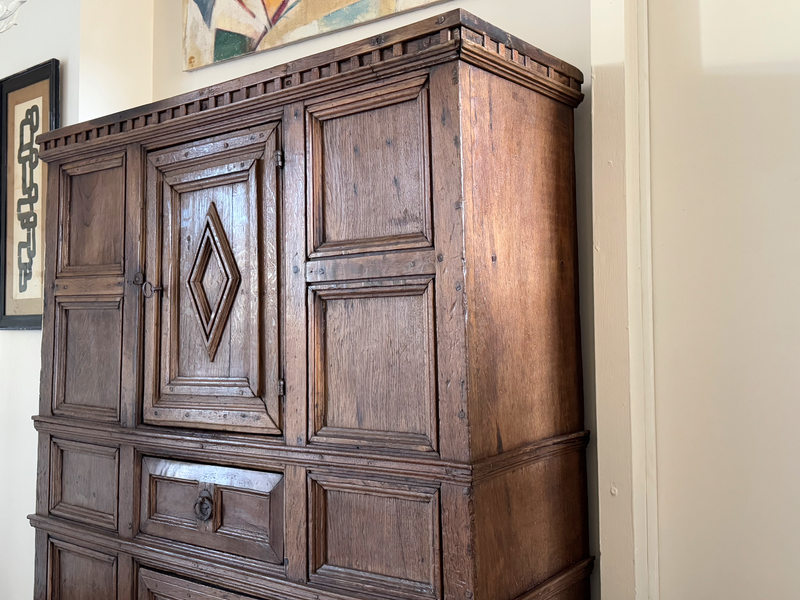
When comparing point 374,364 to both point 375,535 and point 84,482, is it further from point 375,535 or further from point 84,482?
point 84,482

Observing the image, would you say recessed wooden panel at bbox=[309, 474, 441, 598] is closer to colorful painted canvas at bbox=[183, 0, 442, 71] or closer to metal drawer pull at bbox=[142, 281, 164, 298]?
metal drawer pull at bbox=[142, 281, 164, 298]

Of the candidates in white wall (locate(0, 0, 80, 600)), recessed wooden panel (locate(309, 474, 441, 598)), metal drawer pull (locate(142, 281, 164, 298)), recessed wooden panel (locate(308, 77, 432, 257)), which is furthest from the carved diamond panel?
white wall (locate(0, 0, 80, 600))

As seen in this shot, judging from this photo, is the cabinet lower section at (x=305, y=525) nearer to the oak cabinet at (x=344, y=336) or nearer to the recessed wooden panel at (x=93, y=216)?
the oak cabinet at (x=344, y=336)

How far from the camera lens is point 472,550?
5.44 ft

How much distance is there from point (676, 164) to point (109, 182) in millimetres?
1920

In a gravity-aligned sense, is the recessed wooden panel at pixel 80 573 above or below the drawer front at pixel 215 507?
below

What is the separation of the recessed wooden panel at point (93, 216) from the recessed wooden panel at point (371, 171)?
0.93m

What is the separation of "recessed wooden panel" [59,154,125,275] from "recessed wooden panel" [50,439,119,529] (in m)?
0.65

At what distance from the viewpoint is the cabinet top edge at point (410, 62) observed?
1.72m

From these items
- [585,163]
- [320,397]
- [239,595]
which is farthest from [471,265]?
[239,595]

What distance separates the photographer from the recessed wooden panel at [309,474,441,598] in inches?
68.5

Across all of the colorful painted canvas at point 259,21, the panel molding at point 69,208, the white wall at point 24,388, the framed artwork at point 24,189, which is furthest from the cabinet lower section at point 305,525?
the colorful painted canvas at point 259,21

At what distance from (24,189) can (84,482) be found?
1709 mm

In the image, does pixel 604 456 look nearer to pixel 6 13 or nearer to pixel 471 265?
pixel 471 265
